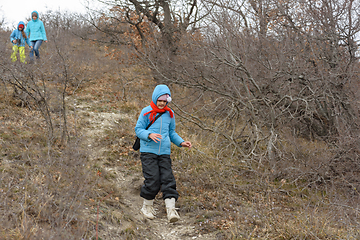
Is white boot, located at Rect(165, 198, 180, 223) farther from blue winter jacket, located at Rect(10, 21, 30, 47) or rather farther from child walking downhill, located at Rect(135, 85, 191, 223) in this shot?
blue winter jacket, located at Rect(10, 21, 30, 47)

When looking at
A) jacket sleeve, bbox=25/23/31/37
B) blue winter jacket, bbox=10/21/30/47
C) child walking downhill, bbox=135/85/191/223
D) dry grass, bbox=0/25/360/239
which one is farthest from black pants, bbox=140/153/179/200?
jacket sleeve, bbox=25/23/31/37

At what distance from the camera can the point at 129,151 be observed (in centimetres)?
554

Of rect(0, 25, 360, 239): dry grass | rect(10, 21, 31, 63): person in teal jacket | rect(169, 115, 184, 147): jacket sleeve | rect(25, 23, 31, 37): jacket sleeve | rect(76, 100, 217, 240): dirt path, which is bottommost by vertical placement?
rect(76, 100, 217, 240): dirt path

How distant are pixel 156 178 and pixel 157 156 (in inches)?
11.6

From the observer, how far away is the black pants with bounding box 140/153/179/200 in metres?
3.60

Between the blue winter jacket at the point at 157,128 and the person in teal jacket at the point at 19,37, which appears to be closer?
the blue winter jacket at the point at 157,128

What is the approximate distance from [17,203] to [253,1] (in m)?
5.88

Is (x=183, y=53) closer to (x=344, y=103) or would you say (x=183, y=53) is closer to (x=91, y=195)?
(x=344, y=103)

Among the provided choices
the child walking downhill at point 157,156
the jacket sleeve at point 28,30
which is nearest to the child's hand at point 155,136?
the child walking downhill at point 157,156

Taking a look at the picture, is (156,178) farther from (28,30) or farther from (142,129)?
(28,30)

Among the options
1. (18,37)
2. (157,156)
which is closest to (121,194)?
(157,156)

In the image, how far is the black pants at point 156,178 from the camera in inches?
142

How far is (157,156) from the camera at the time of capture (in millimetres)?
3732

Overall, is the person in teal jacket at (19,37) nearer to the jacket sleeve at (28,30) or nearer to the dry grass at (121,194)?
the jacket sleeve at (28,30)
